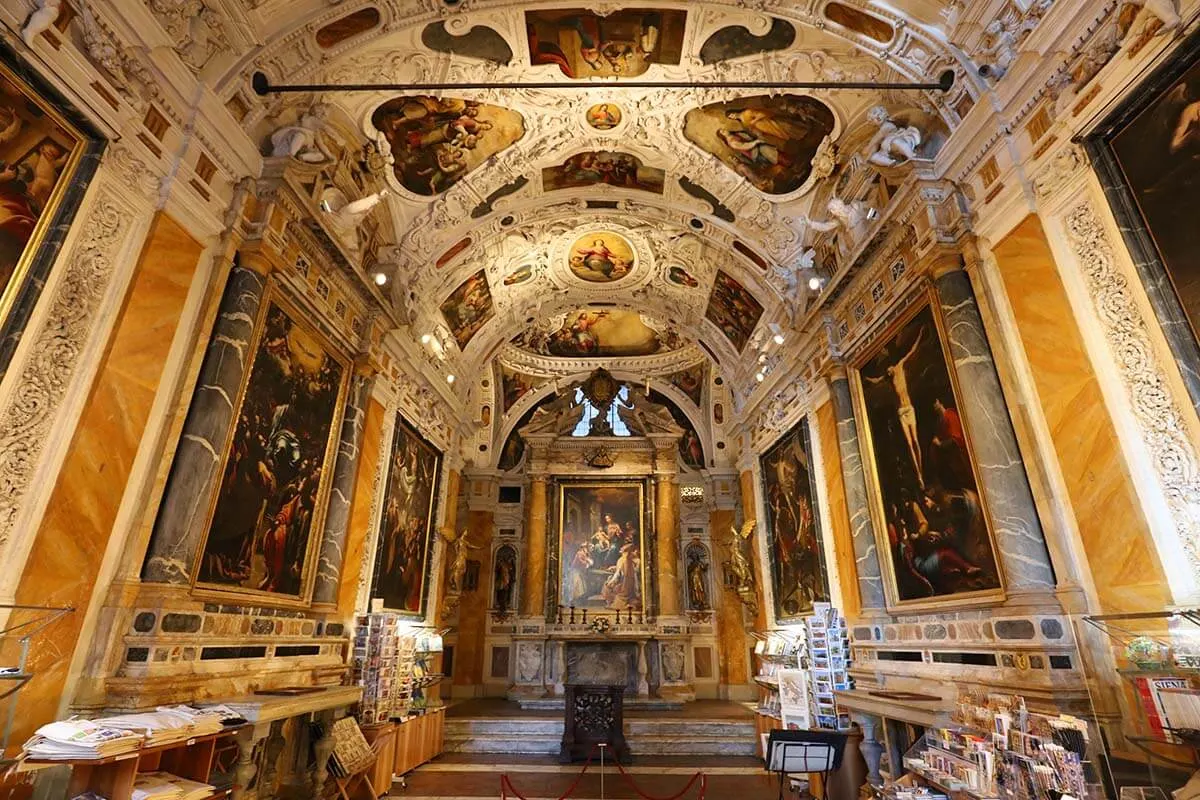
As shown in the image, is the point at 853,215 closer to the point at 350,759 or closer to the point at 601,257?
the point at 601,257

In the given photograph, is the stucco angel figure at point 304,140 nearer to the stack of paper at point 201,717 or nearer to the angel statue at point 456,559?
the stack of paper at point 201,717

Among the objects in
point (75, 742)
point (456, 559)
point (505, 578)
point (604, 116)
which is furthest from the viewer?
point (505, 578)

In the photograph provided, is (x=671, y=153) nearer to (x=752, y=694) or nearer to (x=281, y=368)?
(x=281, y=368)

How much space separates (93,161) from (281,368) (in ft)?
10.4

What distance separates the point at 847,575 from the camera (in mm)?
9680

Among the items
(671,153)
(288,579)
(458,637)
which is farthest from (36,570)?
(458,637)

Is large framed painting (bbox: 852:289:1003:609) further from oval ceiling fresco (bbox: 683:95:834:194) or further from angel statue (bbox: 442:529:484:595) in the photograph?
angel statue (bbox: 442:529:484:595)

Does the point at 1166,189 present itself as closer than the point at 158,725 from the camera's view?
No

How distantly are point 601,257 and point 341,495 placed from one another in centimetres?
902

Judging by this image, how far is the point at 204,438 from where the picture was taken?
255 inches

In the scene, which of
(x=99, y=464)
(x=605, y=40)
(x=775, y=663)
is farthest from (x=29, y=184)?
(x=775, y=663)

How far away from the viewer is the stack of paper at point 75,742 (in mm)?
3881

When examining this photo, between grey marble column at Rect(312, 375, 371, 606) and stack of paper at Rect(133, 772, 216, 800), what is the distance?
161 inches

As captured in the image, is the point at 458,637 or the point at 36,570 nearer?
the point at 36,570
